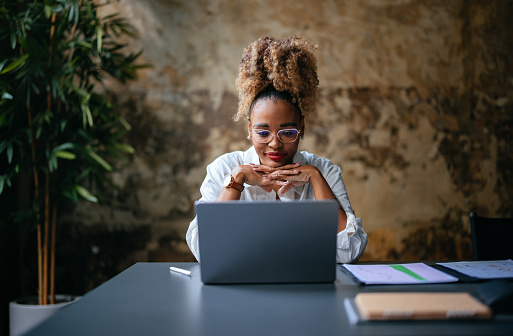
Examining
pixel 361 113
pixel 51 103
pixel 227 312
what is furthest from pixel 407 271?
pixel 51 103

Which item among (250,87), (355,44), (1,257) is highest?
(355,44)

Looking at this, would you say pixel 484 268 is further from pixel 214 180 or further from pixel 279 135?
pixel 214 180

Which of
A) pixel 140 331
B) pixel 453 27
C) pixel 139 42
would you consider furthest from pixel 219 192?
pixel 453 27

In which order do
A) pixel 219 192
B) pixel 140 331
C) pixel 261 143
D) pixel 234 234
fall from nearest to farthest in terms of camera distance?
pixel 140 331, pixel 234 234, pixel 261 143, pixel 219 192

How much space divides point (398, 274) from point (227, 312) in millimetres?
602

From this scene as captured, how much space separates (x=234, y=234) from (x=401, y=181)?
2624 mm

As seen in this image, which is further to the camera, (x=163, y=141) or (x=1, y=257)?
(x=163, y=141)

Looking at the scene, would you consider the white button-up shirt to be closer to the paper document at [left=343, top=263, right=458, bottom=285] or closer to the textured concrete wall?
the paper document at [left=343, top=263, right=458, bottom=285]

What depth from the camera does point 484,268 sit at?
4.75 feet

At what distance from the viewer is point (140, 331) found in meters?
0.93

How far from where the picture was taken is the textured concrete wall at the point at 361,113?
3398mm

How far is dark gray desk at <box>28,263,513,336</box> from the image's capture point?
0.92 m

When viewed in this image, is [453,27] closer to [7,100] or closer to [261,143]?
[261,143]

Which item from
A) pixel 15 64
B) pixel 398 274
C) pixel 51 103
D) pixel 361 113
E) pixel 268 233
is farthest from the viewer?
pixel 361 113
